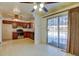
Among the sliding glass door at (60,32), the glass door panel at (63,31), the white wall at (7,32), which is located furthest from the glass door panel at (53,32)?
the white wall at (7,32)

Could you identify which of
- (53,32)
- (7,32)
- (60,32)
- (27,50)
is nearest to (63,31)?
(60,32)

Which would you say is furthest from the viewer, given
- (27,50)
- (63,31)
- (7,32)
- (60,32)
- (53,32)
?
(53,32)

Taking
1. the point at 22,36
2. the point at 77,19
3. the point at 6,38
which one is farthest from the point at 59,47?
the point at 6,38

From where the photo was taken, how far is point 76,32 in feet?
14.3

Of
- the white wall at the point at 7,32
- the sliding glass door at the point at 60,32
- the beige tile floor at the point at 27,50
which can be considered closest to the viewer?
the beige tile floor at the point at 27,50

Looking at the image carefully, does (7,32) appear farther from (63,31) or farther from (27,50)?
(63,31)

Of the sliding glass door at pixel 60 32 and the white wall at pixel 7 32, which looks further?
the sliding glass door at pixel 60 32

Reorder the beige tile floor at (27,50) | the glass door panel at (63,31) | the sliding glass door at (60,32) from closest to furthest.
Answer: the beige tile floor at (27,50) < the sliding glass door at (60,32) < the glass door panel at (63,31)

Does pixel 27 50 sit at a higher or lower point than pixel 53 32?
lower

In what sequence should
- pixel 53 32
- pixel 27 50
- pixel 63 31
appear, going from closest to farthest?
pixel 27 50, pixel 63 31, pixel 53 32

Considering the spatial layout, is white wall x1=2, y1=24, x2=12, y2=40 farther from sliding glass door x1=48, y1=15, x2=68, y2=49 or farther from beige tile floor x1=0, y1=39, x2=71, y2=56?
sliding glass door x1=48, y1=15, x2=68, y2=49

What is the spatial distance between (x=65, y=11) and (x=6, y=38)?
230 centimetres

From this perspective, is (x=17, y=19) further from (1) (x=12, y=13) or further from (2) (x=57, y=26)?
(2) (x=57, y=26)

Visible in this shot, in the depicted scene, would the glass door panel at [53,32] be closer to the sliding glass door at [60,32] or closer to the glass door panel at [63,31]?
the sliding glass door at [60,32]
